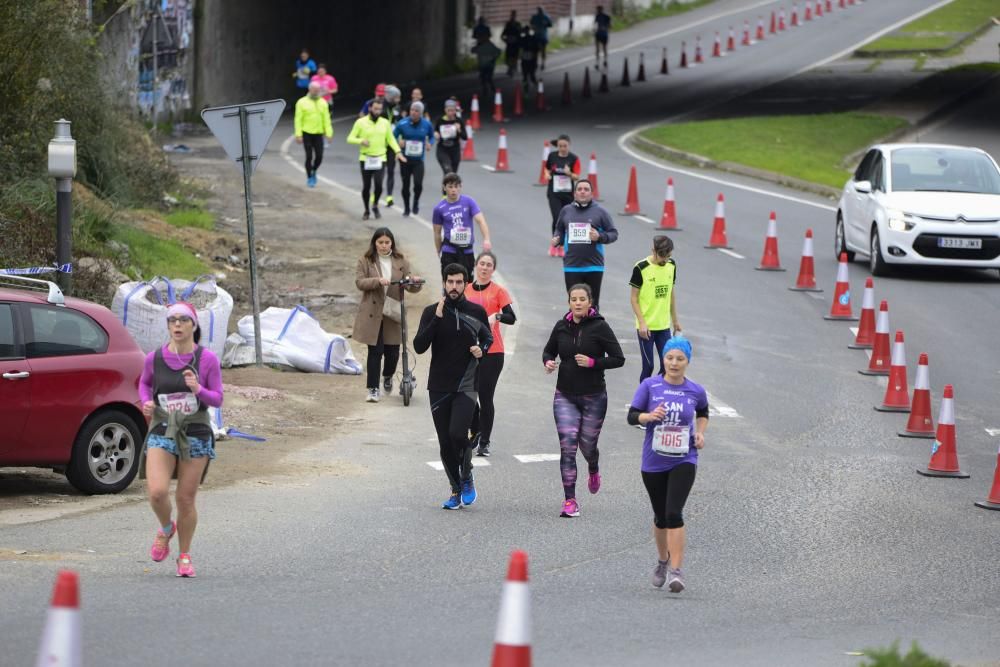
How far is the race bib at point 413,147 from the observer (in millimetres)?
25984

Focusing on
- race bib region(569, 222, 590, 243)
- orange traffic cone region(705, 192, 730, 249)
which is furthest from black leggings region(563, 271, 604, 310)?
orange traffic cone region(705, 192, 730, 249)

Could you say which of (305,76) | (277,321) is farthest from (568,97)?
(277,321)

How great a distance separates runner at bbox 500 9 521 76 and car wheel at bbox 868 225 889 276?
101 feet

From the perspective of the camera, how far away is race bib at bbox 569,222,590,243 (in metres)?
17.1

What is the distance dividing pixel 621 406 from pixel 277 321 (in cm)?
377

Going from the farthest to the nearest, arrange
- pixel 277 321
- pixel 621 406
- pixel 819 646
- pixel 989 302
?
pixel 989 302
pixel 277 321
pixel 621 406
pixel 819 646

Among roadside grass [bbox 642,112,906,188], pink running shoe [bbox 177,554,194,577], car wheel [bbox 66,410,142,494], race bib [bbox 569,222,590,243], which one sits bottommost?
roadside grass [bbox 642,112,906,188]

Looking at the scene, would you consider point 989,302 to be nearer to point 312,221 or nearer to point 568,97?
point 312,221

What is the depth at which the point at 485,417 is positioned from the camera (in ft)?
44.9

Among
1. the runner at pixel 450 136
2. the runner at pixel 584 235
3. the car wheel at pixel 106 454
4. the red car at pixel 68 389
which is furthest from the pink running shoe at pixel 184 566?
the runner at pixel 450 136

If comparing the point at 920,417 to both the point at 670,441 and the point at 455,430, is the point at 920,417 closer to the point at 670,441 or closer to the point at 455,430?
Result: the point at 455,430

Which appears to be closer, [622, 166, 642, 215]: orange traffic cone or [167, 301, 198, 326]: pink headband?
[167, 301, 198, 326]: pink headband

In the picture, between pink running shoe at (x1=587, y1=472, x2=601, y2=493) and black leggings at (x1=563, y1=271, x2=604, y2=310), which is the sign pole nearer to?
black leggings at (x1=563, y1=271, x2=604, y2=310)

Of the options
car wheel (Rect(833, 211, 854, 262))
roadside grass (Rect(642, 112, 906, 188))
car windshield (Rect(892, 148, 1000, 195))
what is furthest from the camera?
roadside grass (Rect(642, 112, 906, 188))
